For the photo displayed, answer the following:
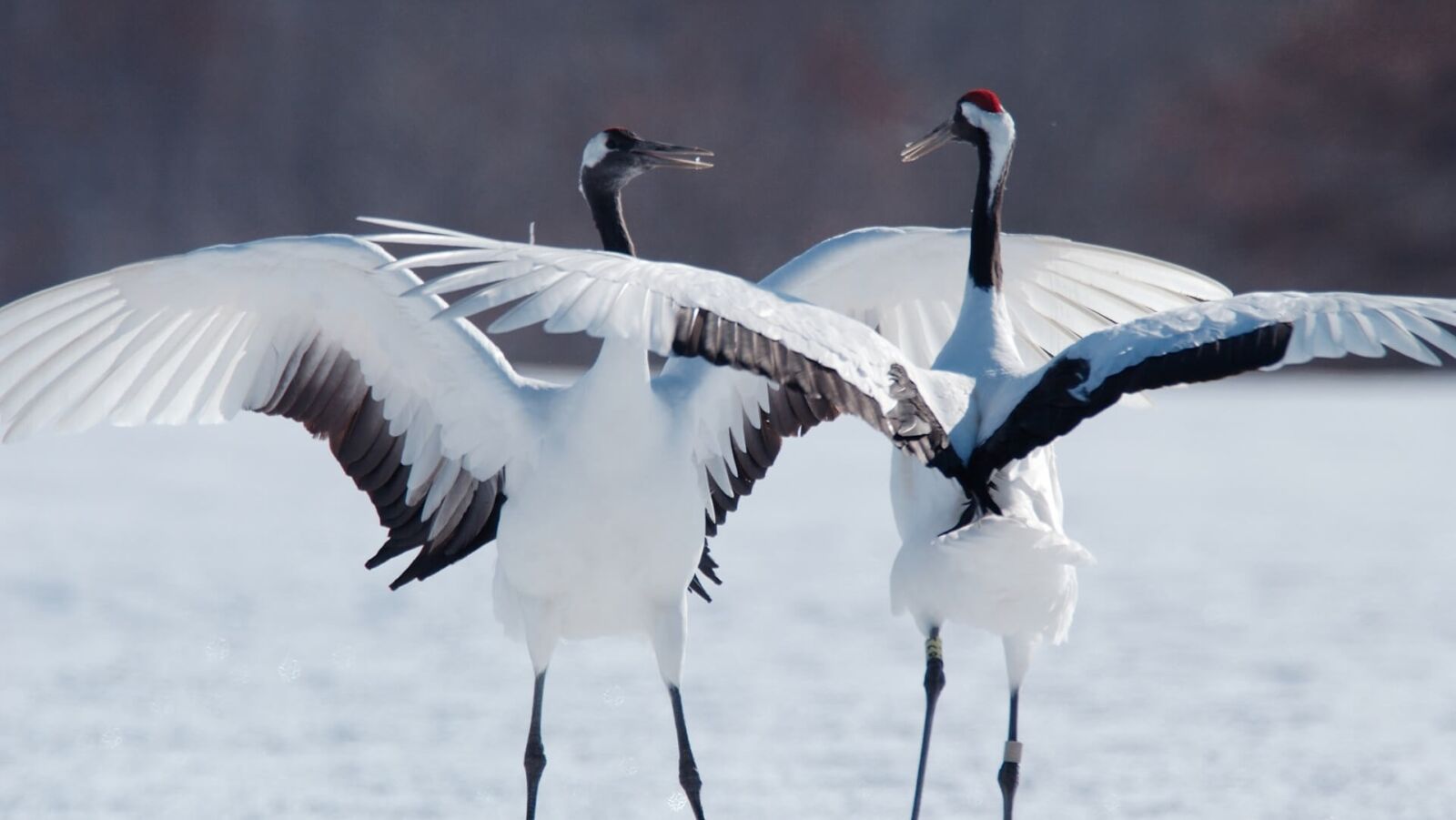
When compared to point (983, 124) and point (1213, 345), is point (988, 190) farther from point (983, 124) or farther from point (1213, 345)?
point (1213, 345)

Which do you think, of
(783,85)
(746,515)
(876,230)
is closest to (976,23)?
(783,85)

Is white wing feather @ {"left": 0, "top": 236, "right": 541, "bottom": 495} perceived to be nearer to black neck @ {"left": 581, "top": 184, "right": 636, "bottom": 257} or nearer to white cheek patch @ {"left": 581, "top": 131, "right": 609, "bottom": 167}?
black neck @ {"left": 581, "top": 184, "right": 636, "bottom": 257}

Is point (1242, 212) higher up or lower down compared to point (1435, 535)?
higher up

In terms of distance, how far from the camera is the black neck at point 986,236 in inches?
193

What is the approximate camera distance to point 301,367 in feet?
15.3

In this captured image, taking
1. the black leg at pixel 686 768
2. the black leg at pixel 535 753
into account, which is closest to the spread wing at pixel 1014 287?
the black leg at pixel 686 768

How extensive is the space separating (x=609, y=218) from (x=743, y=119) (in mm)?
14414

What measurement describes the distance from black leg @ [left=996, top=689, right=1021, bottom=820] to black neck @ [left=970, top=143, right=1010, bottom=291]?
1031mm

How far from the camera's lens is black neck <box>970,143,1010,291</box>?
4.91 metres

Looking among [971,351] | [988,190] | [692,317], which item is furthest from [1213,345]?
[988,190]

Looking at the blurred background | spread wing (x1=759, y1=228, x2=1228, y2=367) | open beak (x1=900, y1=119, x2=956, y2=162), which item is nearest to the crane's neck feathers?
open beak (x1=900, y1=119, x2=956, y2=162)

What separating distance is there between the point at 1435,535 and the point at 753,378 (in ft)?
16.0

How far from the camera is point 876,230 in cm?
524

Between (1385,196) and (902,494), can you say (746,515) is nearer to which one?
(902,494)
